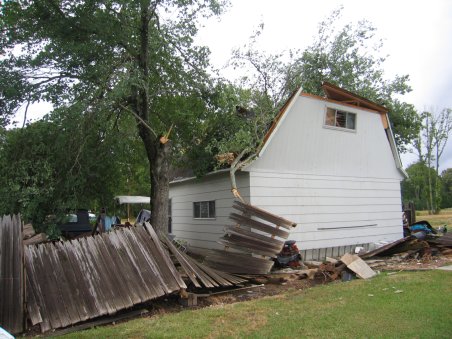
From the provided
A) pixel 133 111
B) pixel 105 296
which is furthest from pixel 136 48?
pixel 105 296

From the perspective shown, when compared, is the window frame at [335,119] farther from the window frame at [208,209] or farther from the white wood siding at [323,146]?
the window frame at [208,209]

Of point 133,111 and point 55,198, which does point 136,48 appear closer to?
point 133,111

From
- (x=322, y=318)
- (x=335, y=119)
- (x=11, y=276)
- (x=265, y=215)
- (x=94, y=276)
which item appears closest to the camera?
(x=322, y=318)

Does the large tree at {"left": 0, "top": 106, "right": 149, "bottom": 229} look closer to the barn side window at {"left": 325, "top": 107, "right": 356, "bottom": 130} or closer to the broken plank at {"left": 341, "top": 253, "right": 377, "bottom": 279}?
the barn side window at {"left": 325, "top": 107, "right": 356, "bottom": 130}

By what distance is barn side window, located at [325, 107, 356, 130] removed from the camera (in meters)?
13.1

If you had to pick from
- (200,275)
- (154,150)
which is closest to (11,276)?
(200,275)

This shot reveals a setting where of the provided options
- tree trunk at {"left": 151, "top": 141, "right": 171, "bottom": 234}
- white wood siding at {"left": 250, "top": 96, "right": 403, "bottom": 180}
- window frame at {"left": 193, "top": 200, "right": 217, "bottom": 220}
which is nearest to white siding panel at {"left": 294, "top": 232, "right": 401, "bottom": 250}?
white wood siding at {"left": 250, "top": 96, "right": 403, "bottom": 180}

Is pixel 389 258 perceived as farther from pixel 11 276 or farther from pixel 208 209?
pixel 11 276

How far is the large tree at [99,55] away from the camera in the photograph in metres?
9.90

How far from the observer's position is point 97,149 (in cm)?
1126

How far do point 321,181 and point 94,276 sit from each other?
28.0 ft

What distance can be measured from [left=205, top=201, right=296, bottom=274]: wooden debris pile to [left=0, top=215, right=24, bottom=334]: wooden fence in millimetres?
4329

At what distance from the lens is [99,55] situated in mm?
10867

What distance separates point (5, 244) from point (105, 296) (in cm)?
189
